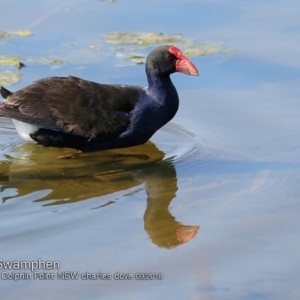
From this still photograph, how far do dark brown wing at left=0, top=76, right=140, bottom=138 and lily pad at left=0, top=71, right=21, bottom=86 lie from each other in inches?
39.2

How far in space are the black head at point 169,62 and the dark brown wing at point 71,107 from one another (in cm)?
42

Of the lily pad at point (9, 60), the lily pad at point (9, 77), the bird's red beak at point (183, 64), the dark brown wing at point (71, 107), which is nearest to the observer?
the dark brown wing at point (71, 107)

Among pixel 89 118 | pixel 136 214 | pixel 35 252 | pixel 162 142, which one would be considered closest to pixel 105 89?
pixel 89 118

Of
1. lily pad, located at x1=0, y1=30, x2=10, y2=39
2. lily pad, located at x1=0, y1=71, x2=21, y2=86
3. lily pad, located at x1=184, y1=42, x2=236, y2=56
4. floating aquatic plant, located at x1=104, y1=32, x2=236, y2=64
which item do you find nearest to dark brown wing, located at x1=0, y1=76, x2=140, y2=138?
lily pad, located at x1=0, y1=71, x2=21, y2=86

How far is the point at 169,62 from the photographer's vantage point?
6629mm

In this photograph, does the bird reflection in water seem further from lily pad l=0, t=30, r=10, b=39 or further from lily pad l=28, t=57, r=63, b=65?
lily pad l=0, t=30, r=10, b=39

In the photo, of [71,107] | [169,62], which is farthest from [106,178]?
[169,62]

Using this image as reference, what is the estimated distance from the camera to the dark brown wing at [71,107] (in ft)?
20.7

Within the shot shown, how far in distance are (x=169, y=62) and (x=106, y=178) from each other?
3.76ft

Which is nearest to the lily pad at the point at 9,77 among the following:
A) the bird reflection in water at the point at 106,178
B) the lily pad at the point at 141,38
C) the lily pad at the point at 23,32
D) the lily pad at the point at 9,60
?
the lily pad at the point at 9,60

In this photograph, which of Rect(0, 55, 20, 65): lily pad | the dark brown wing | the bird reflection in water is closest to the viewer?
the bird reflection in water

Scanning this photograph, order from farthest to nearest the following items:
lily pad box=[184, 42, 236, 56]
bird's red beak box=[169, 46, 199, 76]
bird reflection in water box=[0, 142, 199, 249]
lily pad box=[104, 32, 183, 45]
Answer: lily pad box=[104, 32, 183, 45]
lily pad box=[184, 42, 236, 56]
bird's red beak box=[169, 46, 199, 76]
bird reflection in water box=[0, 142, 199, 249]

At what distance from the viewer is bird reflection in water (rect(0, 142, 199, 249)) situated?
521 centimetres

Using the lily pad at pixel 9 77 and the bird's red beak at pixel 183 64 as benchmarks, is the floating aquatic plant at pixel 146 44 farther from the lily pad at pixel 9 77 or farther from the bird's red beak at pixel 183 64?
the bird's red beak at pixel 183 64
